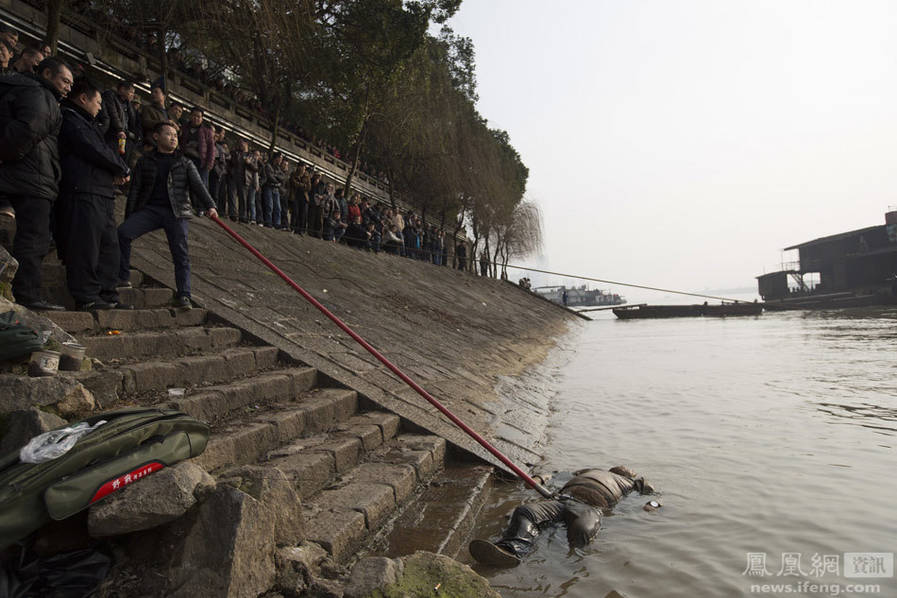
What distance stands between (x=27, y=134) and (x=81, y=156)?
1.93 feet

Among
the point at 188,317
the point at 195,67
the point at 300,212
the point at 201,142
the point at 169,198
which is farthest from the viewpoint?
the point at 195,67

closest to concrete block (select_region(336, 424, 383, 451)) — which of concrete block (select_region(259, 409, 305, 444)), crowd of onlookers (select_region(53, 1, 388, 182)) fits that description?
concrete block (select_region(259, 409, 305, 444))

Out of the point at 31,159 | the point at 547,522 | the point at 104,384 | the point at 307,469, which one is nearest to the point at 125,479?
the point at 307,469

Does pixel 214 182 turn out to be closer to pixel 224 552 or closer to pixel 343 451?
pixel 343 451

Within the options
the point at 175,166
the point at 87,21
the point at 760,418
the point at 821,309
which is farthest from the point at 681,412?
the point at 821,309

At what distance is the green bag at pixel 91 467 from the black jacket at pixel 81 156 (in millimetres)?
2366

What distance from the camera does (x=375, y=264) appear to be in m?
13.4

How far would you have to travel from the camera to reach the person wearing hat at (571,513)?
8.78 ft

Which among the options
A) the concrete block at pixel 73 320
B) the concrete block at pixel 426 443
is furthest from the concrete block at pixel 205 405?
the concrete block at pixel 426 443

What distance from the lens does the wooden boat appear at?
3011 cm

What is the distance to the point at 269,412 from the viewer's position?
345 centimetres

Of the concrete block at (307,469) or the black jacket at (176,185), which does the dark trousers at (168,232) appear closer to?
the black jacket at (176,185)

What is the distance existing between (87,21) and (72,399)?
1343cm

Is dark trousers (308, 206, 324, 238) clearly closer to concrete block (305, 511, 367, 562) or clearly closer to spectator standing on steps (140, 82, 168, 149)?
spectator standing on steps (140, 82, 168, 149)
